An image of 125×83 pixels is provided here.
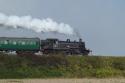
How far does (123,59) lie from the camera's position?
240 feet

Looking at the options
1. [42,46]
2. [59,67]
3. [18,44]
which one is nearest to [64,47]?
[42,46]

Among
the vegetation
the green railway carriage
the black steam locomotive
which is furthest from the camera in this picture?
the black steam locomotive

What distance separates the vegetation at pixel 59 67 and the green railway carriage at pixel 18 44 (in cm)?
1068

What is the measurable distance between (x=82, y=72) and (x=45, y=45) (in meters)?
14.4

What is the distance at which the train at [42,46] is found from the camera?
79.4 metres

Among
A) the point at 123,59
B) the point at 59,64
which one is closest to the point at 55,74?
the point at 59,64

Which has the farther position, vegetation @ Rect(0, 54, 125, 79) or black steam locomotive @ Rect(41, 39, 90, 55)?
black steam locomotive @ Rect(41, 39, 90, 55)

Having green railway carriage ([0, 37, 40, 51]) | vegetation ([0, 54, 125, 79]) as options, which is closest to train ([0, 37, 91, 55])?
green railway carriage ([0, 37, 40, 51])

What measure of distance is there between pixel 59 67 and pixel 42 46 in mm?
13015

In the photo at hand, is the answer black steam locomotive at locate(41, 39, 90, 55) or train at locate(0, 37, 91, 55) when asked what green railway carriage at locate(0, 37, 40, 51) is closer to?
train at locate(0, 37, 91, 55)

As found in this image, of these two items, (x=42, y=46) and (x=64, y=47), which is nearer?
(x=64, y=47)

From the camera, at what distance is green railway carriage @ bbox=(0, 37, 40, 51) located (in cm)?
7925

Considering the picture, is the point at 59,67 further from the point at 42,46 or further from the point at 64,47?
the point at 42,46

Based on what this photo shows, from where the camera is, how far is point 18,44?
261ft
